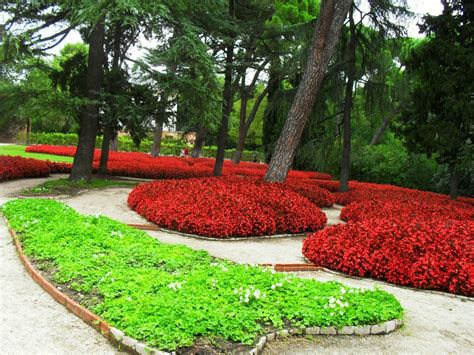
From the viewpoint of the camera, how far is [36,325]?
379 centimetres

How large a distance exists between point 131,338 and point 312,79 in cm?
964

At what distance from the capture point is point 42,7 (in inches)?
502

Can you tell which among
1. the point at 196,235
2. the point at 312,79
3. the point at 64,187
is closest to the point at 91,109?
the point at 64,187

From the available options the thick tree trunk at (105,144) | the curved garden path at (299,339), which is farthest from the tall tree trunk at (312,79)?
the curved garden path at (299,339)

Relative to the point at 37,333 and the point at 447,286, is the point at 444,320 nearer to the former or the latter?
the point at 447,286

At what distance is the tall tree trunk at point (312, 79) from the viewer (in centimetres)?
1185

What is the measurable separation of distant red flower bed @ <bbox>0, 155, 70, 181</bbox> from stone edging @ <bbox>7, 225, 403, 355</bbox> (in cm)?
938

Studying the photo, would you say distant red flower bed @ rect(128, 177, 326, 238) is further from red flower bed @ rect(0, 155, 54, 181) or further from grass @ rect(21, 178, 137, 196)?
red flower bed @ rect(0, 155, 54, 181)

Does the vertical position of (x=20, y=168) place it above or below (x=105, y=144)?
below

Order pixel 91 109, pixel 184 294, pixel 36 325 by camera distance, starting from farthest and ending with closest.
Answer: pixel 91 109 → pixel 184 294 → pixel 36 325

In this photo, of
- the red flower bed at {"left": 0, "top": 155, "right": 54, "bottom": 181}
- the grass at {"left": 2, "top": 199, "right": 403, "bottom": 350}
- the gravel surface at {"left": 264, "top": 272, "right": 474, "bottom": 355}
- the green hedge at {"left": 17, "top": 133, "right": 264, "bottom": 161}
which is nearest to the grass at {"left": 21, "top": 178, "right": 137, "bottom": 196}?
the red flower bed at {"left": 0, "top": 155, "right": 54, "bottom": 181}

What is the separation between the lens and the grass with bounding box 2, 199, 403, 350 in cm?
356

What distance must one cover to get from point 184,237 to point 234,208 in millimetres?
1096

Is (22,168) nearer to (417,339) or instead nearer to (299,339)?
(299,339)
